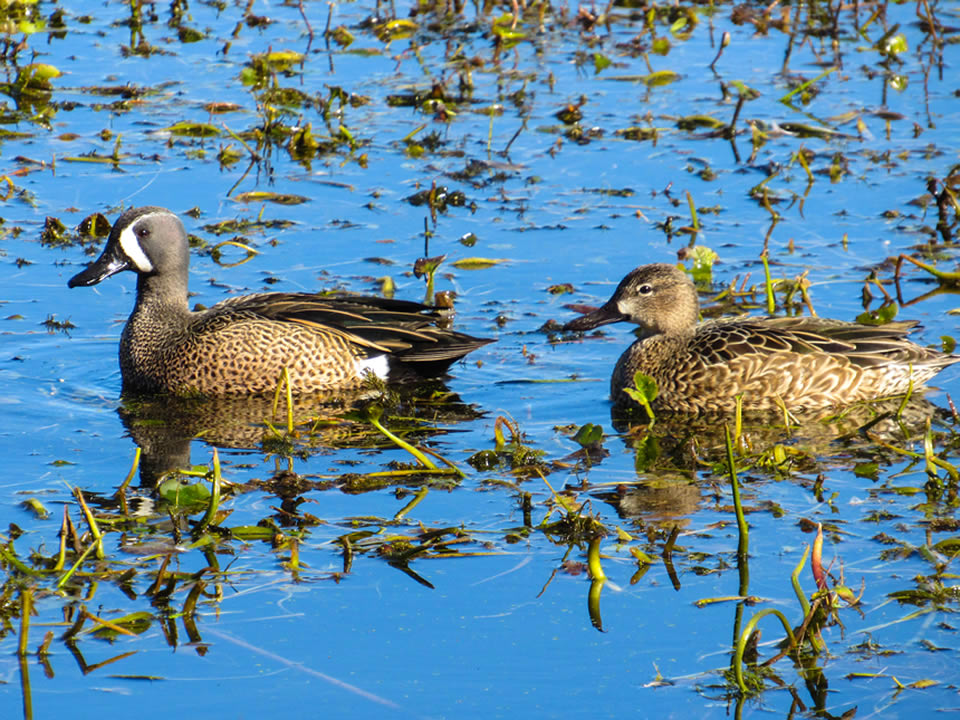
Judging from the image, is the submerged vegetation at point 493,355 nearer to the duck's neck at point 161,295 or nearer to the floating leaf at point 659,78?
the floating leaf at point 659,78

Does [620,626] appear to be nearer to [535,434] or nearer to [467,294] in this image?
[535,434]

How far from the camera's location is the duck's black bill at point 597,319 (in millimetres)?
8328

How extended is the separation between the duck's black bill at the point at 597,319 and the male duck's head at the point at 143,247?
2.30 metres

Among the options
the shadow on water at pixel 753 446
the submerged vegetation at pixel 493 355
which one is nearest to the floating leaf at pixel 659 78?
the submerged vegetation at pixel 493 355

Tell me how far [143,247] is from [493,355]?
2124 millimetres

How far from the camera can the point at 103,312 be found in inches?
357

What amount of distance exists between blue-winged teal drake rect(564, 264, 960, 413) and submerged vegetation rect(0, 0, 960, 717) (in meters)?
0.16

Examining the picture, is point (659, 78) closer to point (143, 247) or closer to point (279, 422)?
point (143, 247)

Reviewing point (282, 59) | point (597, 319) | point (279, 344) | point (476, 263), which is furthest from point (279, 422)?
point (282, 59)

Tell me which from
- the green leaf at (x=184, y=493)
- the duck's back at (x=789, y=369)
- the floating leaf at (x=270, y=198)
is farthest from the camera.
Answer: the floating leaf at (x=270, y=198)

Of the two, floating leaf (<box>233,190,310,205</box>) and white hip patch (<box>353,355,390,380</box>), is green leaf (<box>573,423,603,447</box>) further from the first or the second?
floating leaf (<box>233,190,310,205</box>)

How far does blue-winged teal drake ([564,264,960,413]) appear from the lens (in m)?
7.85

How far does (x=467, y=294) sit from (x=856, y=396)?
261 cm

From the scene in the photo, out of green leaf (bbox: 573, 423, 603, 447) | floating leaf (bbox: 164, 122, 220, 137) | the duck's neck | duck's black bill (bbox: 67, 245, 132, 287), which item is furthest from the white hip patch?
floating leaf (bbox: 164, 122, 220, 137)
